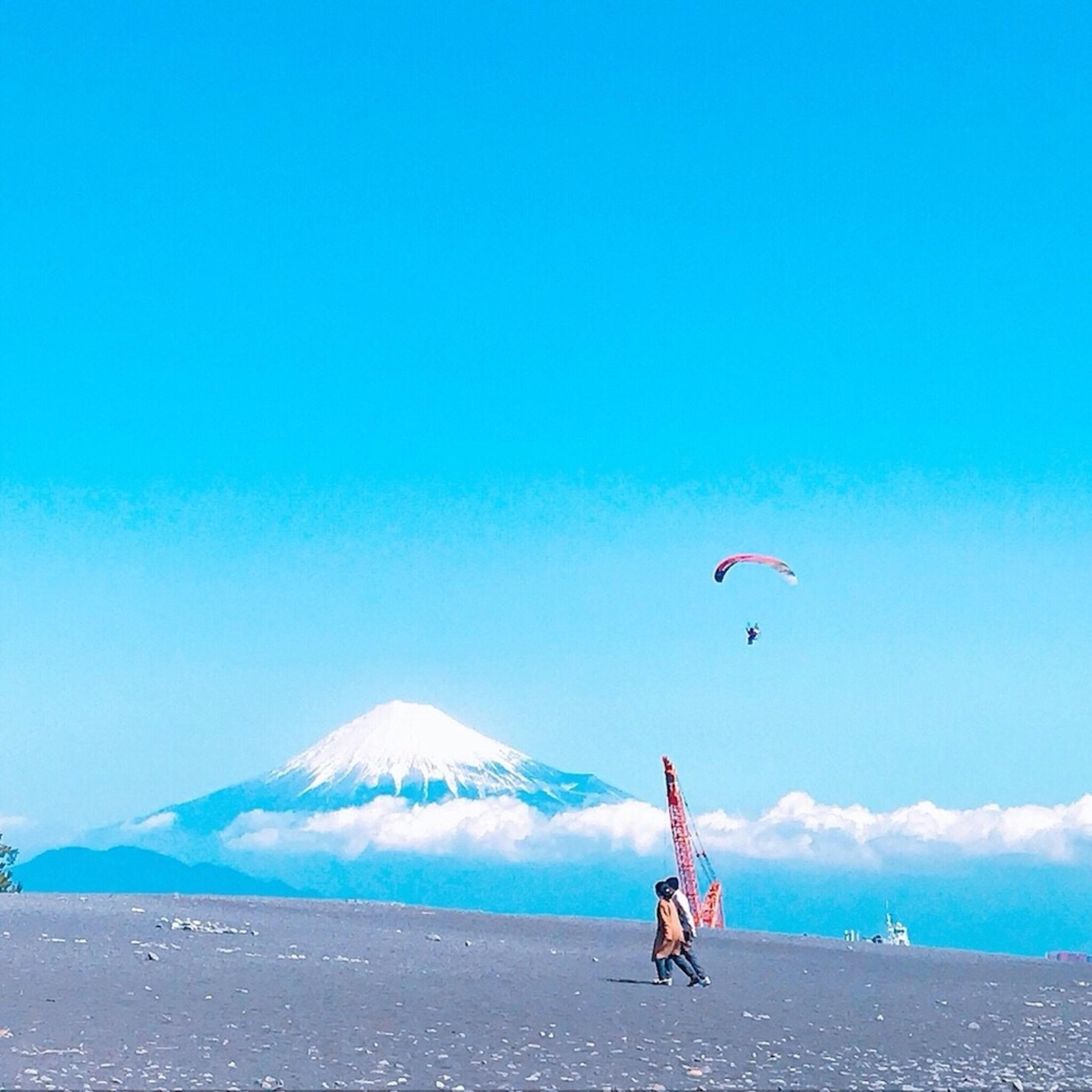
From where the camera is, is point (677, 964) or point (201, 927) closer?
point (677, 964)

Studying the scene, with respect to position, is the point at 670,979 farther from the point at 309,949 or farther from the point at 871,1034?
the point at 309,949

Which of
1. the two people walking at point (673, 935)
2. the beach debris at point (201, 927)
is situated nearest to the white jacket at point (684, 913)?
the two people walking at point (673, 935)

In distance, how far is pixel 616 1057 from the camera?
66.0ft

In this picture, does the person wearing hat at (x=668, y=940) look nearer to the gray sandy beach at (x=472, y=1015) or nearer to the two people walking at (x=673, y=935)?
the two people walking at (x=673, y=935)

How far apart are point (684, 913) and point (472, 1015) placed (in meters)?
6.14

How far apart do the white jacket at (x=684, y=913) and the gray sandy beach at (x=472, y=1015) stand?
1.28m

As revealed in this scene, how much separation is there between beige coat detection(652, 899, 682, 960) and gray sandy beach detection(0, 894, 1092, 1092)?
33.6 inches

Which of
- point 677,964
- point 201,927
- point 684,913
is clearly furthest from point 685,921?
point 201,927

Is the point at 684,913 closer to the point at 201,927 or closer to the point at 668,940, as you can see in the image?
the point at 668,940

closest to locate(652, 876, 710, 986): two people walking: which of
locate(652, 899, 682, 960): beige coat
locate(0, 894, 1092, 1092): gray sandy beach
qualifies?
locate(652, 899, 682, 960): beige coat

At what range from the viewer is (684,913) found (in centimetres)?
2841

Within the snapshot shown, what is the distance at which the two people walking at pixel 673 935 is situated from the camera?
2809 centimetres

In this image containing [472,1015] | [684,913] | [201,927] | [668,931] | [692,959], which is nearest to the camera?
[472,1015]

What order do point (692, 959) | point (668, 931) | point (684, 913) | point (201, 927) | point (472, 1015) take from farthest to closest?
point (201, 927) < point (692, 959) < point (668, 931) < point (684, 913) < point (472, 1015)
